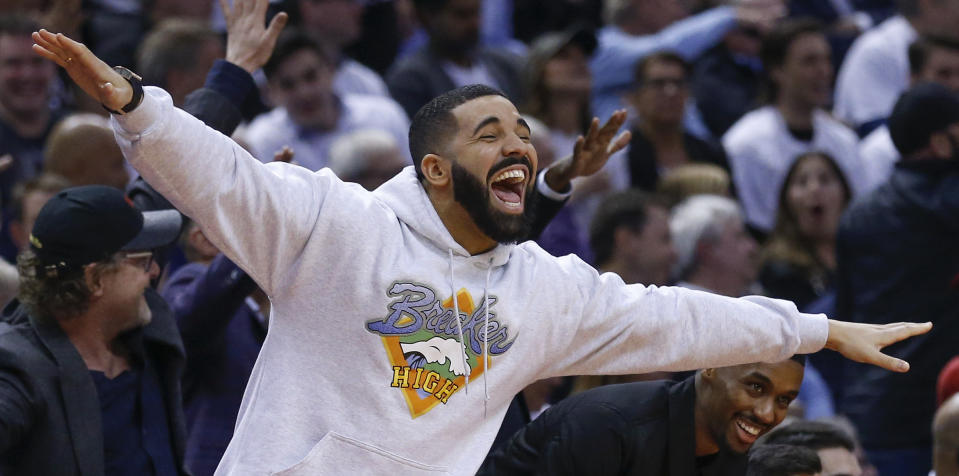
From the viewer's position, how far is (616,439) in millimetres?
3969

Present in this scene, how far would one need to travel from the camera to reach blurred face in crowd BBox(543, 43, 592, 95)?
8.08 m

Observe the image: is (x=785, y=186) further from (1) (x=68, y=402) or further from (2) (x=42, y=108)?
(1) (x=68, y=402)

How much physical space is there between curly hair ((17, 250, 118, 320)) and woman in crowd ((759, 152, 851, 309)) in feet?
12.9

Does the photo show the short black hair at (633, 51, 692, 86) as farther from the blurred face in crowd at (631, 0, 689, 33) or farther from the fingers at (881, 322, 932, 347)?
the fingers at (881, 322, 932, 347)

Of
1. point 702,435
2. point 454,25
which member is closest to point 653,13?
point 454,25

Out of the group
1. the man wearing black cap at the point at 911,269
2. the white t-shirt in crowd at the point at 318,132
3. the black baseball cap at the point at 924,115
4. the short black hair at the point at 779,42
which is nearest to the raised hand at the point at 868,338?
the man wearing black cap at the point at 911,269

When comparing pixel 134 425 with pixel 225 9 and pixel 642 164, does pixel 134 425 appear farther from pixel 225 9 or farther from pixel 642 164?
pixel 642 164

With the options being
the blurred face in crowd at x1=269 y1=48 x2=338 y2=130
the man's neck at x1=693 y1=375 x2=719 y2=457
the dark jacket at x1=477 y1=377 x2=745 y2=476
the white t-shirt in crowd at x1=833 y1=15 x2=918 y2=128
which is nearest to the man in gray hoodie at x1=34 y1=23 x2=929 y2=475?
the dark jacket at x1=477 y1=377 x2=745 y2=476

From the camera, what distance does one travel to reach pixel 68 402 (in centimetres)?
396

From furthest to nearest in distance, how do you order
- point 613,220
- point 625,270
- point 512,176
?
point 613,220
point 625,270
point 512,176

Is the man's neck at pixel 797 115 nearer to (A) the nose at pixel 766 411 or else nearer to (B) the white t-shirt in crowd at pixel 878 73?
(B) the white t-shirt in crowd at pixel 878 73

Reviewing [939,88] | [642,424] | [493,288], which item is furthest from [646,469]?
[939,88]

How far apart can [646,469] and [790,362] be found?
18.7 inches

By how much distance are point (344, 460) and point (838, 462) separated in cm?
209
